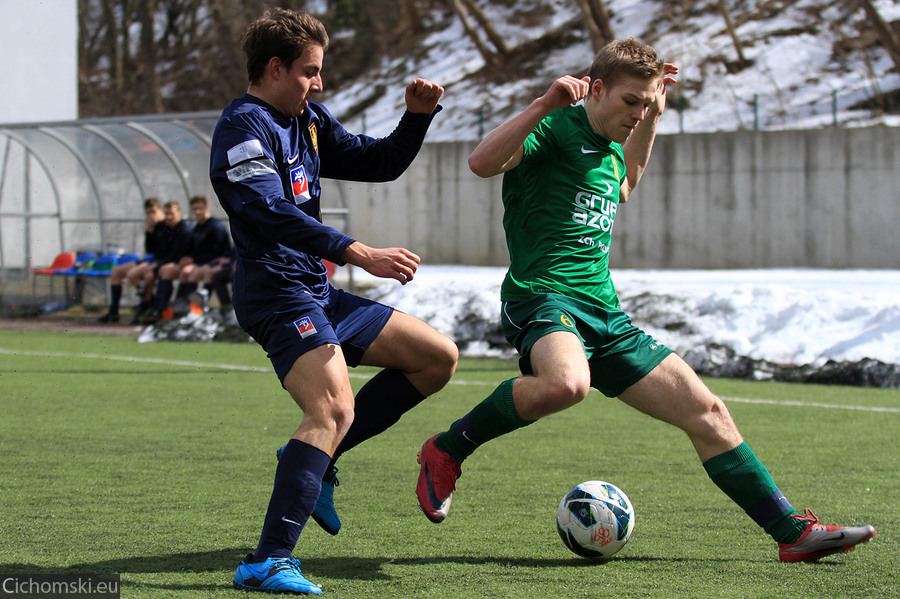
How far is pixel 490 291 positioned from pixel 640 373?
8890 mm

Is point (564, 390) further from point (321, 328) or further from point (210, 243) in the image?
point (210, 243)

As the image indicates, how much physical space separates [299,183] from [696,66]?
74.6ft

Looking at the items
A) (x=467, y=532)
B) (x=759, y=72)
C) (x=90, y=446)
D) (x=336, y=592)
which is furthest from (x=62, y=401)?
(x=759, y=72)

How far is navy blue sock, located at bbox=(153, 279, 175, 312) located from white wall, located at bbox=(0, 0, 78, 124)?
9501mm

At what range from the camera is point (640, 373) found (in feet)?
12.5

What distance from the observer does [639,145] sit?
435 centimetres

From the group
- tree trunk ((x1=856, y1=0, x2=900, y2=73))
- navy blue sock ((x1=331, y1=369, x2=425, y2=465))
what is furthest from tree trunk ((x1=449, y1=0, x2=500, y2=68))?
navy blue sock ((x1=331, y1=369, x2=425, y2=465))

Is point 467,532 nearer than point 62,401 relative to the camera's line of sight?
Yes

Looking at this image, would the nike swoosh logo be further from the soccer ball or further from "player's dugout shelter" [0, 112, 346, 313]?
"player's dugout shelter" [0, 112, 346, 313]

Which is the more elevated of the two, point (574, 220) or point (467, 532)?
point (574, 220)

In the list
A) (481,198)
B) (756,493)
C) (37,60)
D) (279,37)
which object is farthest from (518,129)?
(37,60)

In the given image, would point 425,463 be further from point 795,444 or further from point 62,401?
point 62,401

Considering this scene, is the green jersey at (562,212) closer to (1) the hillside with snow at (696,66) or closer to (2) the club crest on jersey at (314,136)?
(2) the club crest on jersey at (314,136)

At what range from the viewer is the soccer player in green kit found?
366 cm
